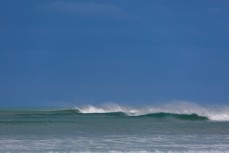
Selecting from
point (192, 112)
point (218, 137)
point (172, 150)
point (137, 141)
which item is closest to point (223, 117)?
point (192, 112)

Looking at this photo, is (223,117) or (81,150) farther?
(223,117)

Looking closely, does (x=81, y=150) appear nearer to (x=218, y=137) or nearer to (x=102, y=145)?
(x=102, y=145)

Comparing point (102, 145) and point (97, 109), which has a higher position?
point (97, 109)

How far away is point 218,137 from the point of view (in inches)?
956

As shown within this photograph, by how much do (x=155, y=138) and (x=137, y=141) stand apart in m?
1.64

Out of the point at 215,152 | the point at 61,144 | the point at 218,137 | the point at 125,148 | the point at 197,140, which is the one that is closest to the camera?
the point at 215,152

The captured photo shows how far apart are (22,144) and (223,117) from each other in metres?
26.1

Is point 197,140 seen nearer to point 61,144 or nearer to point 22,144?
point 61,144

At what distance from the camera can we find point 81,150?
62.8 feet

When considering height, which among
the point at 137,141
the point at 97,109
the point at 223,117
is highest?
the point at 97,109

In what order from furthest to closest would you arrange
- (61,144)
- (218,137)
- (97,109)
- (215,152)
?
(97,109) → (218,137) → (61,144) → (215,152)

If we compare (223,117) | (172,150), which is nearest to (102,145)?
(172,150)

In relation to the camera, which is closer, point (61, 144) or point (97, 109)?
point (61, 144)

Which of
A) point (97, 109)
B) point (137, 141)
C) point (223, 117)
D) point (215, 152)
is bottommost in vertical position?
point (215, 152)
